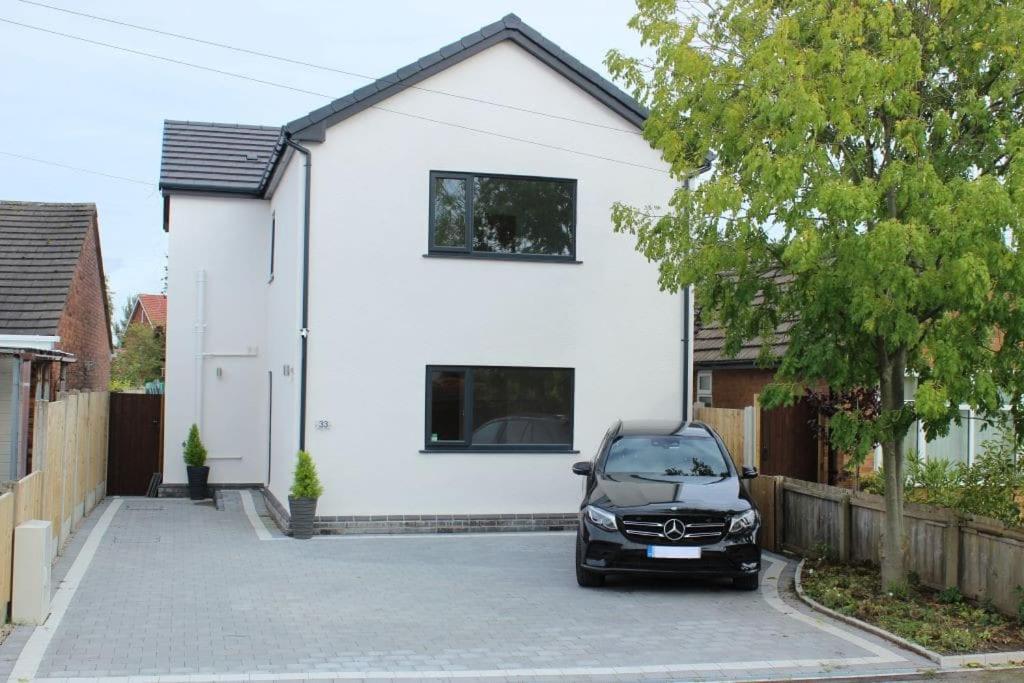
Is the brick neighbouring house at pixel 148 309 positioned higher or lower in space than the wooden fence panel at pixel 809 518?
higher

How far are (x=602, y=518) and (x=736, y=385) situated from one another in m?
8.64

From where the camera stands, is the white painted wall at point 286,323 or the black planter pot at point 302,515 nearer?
the black planter pot at point 302,515

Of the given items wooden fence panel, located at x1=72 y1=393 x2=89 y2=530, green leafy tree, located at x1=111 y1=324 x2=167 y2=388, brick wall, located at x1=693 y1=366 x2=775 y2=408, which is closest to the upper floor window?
brick wall, located at x1=693 y1=366 x2=775 y2=408

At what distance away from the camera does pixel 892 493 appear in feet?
35.9

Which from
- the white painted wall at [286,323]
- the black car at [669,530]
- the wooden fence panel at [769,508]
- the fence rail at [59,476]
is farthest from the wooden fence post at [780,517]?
the fence rail at [59,476]

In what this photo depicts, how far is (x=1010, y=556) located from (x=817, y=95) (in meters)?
4.42

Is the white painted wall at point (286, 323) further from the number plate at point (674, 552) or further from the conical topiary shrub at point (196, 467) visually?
the number plate at point (674, 552)

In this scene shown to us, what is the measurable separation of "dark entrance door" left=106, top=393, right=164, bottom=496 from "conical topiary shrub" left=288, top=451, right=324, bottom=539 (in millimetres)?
7645

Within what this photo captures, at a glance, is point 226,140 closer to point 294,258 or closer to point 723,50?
point 294,258

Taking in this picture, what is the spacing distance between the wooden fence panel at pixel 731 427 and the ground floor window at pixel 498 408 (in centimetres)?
214

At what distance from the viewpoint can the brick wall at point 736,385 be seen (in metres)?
18.6

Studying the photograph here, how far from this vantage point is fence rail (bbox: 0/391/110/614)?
9.34 m

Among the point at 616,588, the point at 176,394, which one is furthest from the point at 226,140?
the point at 616,588

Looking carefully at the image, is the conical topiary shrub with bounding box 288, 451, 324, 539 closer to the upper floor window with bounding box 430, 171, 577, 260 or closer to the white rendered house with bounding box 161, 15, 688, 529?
the white rendered house with bounding box 161, 15, 688, 529
